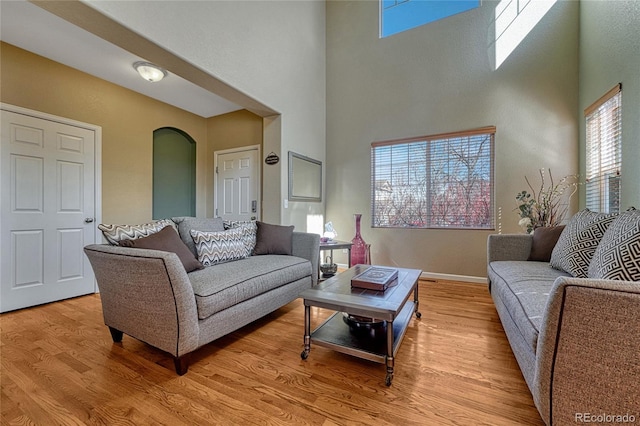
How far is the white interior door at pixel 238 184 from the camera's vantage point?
4152 millimetres

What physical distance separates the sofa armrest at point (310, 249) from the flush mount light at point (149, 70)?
240 cm

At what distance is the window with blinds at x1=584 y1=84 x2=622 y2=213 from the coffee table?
2221 millimetres

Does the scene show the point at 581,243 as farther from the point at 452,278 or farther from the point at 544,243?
the point at 452,278

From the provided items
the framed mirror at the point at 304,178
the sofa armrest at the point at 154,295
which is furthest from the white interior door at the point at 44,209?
the framed mirror at the point at 304,178

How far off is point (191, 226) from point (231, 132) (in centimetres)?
248

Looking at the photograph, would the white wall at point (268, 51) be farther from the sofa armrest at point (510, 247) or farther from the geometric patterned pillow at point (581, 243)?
the geometric patterned pillow at point (581, 243)

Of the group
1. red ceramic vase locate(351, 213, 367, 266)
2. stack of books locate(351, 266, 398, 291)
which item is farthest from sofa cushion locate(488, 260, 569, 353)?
red ceramic vase locate(351, 213, 367, 266)

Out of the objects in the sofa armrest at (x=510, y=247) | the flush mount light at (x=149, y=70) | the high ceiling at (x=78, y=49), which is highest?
the high ceiling at (x=78, y=49)

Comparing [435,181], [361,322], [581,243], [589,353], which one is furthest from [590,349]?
[435,181]

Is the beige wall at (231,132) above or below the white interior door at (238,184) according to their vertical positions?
above

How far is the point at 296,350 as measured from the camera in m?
1.77

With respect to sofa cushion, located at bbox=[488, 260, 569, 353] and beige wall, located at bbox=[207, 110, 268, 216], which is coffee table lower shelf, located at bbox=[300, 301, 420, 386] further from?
beige wall, located at bbox=[207, 110, 268, 216]

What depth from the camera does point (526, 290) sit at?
59.9 inches

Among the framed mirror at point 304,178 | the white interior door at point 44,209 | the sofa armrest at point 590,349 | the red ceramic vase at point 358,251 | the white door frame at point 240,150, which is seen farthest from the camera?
the white door frame at point 240,150
